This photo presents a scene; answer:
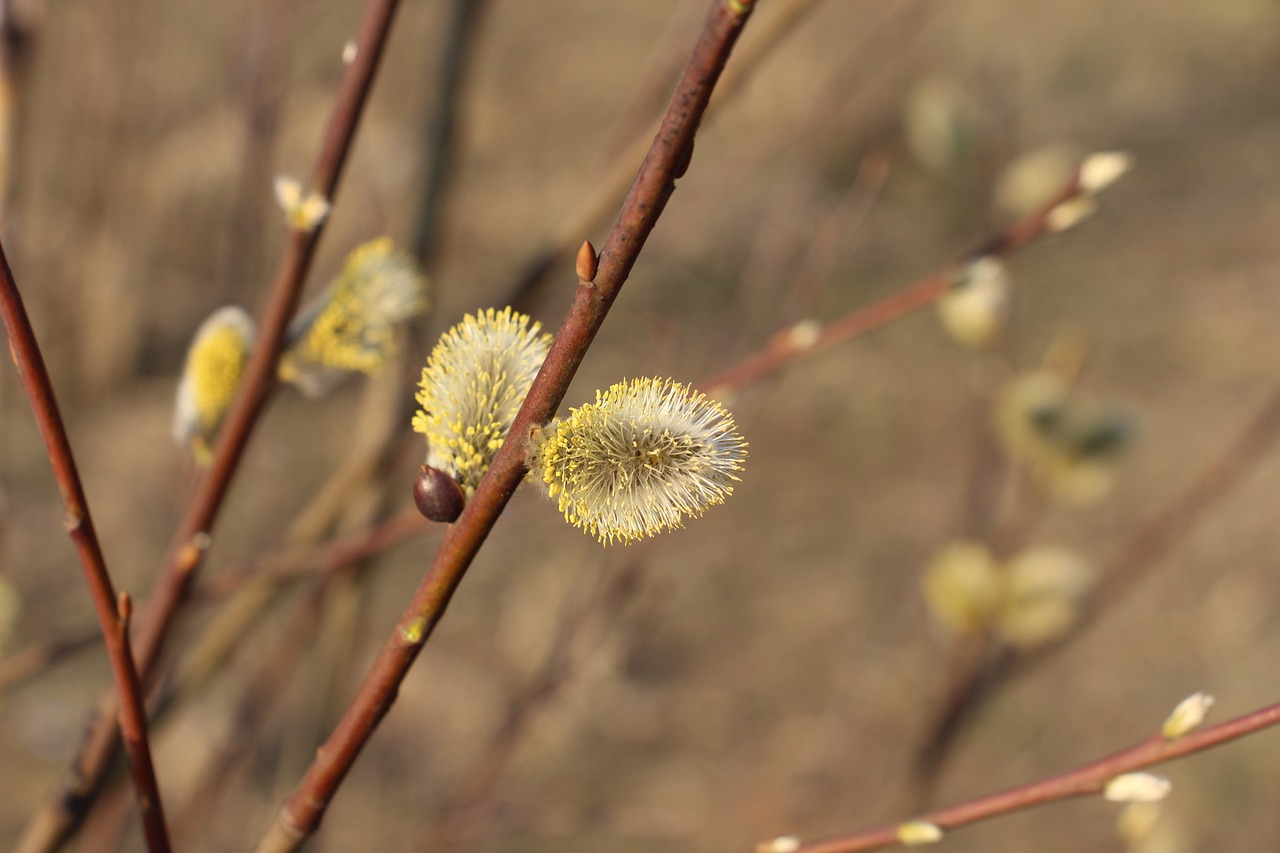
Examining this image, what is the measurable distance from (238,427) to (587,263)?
1.15 feet

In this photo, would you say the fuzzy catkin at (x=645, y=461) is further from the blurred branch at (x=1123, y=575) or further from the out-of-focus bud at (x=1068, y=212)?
the blurred branch at (x=1123, y=575)

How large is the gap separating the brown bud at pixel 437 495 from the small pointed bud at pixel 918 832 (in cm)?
30

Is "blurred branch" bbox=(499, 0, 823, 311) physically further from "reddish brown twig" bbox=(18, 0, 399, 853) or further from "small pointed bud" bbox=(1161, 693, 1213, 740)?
"small pointed bud" bbox=(1161, 693, 1213, 740)

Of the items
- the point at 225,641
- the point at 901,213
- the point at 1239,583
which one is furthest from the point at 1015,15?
A: the point at 225,641

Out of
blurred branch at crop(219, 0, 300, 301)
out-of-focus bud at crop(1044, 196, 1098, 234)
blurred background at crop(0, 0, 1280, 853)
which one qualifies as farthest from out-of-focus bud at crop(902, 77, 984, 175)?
blurred branch at crop(219, 0, 300, 301)

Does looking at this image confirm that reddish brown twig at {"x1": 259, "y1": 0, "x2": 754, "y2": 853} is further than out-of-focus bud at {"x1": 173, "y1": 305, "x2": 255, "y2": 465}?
A: No

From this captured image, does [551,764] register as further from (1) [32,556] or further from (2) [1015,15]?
(2) [1015,15]

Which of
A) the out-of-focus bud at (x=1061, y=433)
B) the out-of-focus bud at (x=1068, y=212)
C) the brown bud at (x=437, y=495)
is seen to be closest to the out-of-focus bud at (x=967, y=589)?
the out-of-focus bud at (x=1061, y=433)

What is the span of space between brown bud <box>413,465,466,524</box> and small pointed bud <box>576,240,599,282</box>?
115 mm

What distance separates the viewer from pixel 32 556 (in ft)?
8.57

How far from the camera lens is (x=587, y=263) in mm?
387

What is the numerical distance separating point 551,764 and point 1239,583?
2031 mm

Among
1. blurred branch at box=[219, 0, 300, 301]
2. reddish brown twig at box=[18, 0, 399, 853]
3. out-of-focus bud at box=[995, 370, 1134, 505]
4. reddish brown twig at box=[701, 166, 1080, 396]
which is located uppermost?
blurred branch at box=[219, 0, 300, 301]

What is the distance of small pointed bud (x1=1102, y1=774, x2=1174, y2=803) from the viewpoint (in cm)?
52
